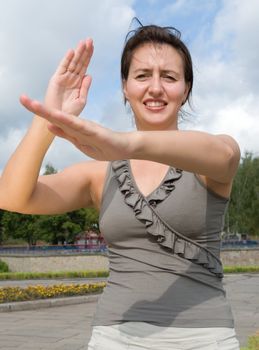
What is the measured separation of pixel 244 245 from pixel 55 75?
33.9m

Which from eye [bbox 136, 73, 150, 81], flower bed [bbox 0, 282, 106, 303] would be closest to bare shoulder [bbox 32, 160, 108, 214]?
eye [bbox 136, 73, 150, 81]

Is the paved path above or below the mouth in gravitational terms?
below

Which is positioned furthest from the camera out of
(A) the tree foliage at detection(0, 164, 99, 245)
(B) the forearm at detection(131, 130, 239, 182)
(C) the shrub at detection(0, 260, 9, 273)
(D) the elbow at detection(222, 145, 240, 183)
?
(A) the tree foliage at detection(0, 164, 99, 245)

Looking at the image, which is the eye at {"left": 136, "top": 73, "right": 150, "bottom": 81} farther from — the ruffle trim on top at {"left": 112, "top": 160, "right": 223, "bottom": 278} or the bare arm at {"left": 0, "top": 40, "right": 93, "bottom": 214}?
the ruffle trim on top at {"left": 112, "top": 160, "right": 223, "bottom": 278}

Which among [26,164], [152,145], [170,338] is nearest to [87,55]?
[26,164]

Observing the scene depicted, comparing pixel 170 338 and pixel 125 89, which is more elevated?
pixel 125 89

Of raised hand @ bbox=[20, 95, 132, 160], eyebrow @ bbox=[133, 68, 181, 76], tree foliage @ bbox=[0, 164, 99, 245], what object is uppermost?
tree foliage @ bbox=[0, 164, 99, 245]

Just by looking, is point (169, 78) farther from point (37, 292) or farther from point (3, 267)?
point (3, 267)

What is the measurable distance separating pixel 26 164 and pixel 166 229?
18.8 inches

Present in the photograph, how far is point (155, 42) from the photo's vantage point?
1.97 m

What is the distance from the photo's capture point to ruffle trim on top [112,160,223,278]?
1.73 m

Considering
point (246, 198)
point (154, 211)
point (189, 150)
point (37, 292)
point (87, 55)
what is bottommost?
point (154, 211)

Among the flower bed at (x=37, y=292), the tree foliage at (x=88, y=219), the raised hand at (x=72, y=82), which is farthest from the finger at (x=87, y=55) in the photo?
the tree foliage at (x=88, y=219)

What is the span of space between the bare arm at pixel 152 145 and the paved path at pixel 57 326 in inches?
256
